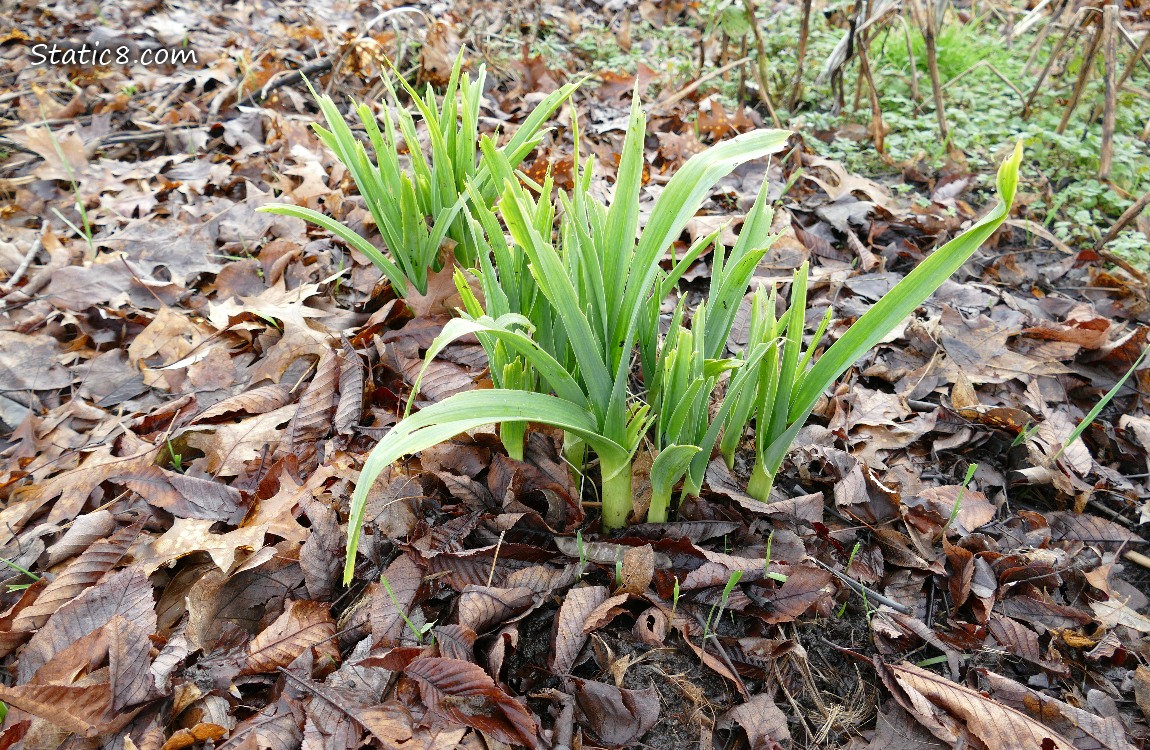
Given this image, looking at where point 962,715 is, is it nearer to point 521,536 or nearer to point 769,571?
point 769,571

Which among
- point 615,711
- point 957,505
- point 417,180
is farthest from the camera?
point 417,180

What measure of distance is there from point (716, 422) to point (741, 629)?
1.15ft

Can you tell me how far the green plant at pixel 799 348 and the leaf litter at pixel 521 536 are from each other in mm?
160

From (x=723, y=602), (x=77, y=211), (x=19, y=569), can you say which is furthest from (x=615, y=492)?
(x=77, y=211)

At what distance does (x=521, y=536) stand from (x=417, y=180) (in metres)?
0.90

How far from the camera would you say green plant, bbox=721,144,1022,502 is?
1001 mm

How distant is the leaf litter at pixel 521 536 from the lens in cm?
109

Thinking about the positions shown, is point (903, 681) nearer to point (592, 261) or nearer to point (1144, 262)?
point (592, 261)

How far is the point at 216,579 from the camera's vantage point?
123cm

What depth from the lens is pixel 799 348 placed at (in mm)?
1106

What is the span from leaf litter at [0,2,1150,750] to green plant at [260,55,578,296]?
88 millimetres

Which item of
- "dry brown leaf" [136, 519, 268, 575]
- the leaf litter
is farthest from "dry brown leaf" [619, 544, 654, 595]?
"dry brown leaf" [136, 519, 268, 575]

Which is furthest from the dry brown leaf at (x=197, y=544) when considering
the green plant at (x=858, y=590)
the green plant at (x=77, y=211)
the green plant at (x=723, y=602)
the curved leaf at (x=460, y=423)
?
Answer: the green plant at (x=77, y=211)

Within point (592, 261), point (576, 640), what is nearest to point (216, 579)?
point (576, 640)
